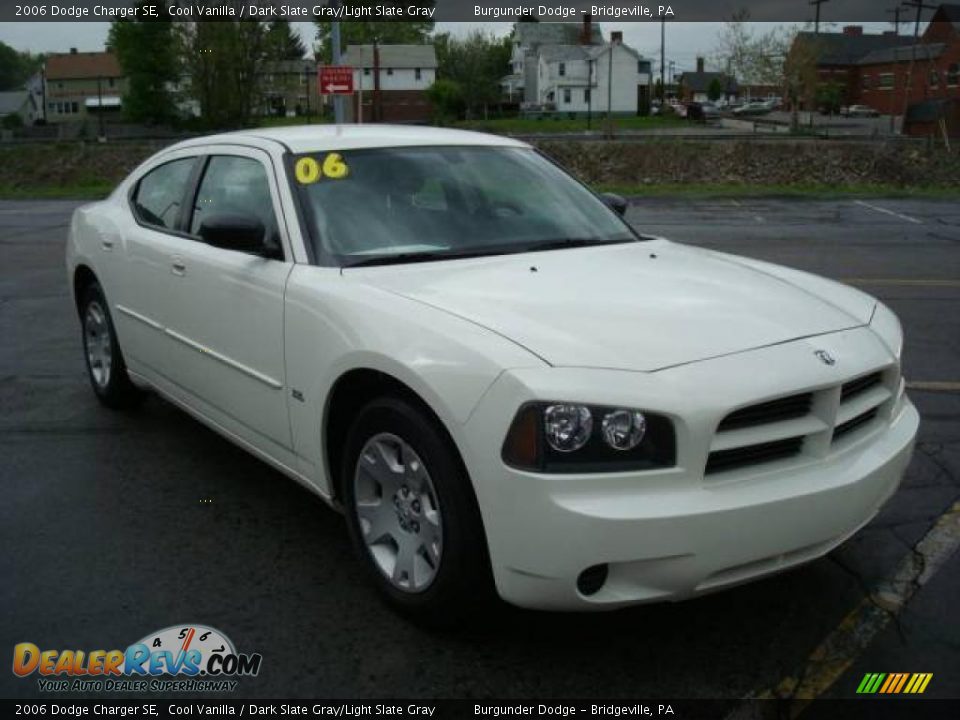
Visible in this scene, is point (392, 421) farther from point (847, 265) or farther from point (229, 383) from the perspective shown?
point (847, 265)

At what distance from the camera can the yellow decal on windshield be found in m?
4.14

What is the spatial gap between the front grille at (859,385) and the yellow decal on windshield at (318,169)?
2.18 m

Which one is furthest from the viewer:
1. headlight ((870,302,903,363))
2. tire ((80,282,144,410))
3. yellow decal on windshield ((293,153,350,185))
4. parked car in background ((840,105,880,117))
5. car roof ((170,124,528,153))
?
parked car in background ((840,105,880,117))

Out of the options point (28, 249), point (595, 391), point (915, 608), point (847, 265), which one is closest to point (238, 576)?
point (595, 391)

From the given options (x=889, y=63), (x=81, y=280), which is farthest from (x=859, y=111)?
(x=81, y=280)

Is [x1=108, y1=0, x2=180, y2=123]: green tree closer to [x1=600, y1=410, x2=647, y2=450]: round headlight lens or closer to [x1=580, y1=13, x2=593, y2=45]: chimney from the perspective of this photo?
[x1=580, y1=13, x2=593, y2=45]: chimney

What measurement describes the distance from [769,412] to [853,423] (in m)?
0.45

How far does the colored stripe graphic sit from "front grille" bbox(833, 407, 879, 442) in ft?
2.36

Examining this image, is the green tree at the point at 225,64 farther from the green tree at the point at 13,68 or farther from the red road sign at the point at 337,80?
the green tree at the point at 13,68

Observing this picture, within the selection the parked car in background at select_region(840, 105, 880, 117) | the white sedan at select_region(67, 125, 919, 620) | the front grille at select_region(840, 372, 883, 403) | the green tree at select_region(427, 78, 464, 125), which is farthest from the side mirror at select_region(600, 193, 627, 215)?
the parked car in background at select_region(840, 105, 880, 117)

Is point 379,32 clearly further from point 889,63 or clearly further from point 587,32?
point 889,63

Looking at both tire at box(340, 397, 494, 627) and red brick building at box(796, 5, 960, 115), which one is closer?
tire at box(340, 397, 494, 627)

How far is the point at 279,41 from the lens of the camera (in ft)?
164

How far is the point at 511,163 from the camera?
15.6ft
